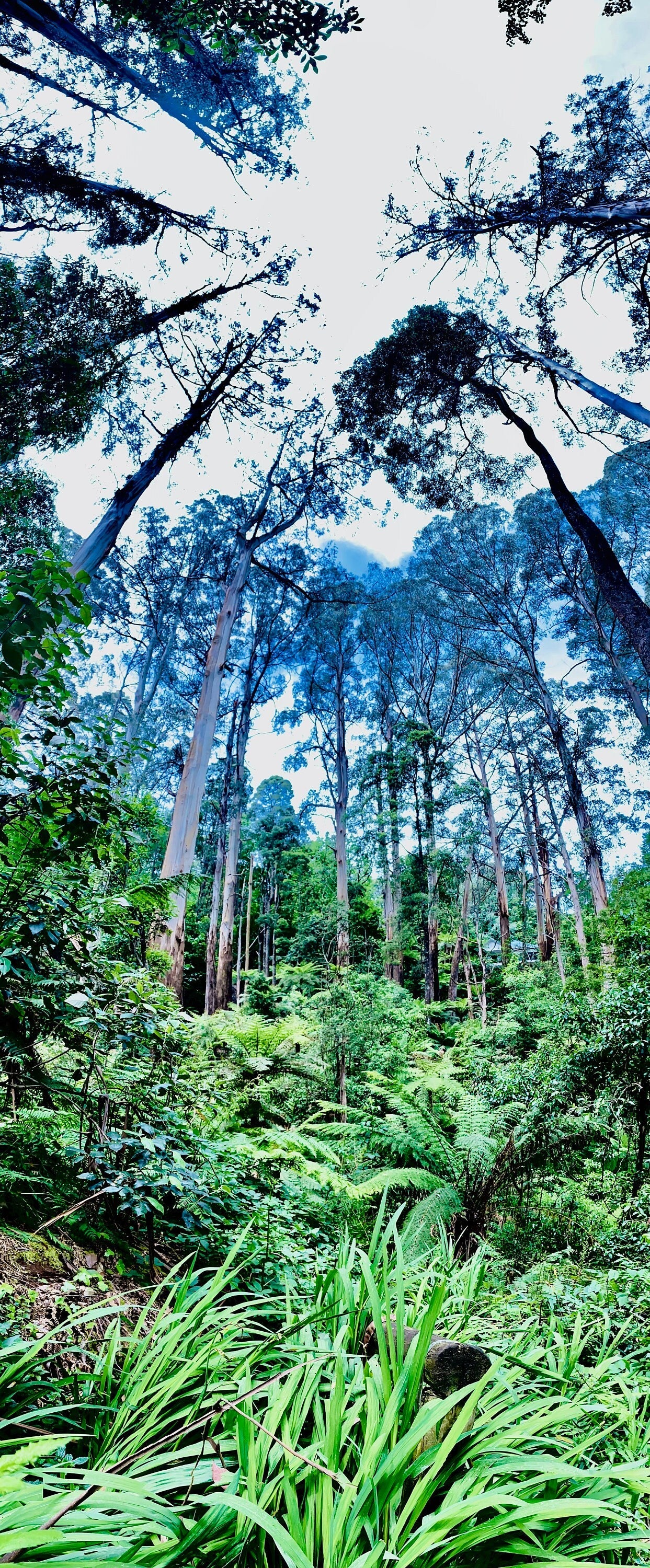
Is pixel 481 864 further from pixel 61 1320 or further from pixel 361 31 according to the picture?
pixel 61 1320

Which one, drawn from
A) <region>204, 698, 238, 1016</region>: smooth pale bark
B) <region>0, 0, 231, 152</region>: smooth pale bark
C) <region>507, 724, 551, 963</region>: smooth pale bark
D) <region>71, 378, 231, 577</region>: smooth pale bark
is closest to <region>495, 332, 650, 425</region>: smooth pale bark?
<region>0, 0, 231, 152</region>: smooth pale bark

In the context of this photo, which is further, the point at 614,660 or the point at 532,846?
the point at 532,846

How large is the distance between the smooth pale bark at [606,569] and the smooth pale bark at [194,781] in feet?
14.0

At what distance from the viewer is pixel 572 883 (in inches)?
509

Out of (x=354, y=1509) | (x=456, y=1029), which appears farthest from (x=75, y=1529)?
(x=456, y=1029)

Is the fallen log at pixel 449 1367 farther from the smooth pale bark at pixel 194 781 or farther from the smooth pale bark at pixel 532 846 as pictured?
the smooth pale bark at pixel 532 846

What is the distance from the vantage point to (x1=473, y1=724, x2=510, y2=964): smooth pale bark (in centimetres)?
1432

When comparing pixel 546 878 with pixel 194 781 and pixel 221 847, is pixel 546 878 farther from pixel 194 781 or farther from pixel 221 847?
pixel 194 781

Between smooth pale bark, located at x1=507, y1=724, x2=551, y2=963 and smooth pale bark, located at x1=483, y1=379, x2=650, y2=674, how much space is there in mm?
10640

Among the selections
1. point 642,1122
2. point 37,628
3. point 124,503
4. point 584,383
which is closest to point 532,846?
point 584,383

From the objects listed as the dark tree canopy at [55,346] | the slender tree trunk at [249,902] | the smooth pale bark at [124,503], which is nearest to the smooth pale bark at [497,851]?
the slender tree trunk at [249,902]

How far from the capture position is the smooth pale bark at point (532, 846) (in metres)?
14.8

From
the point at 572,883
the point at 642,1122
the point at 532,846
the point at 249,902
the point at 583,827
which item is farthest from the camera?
the point at 532,846

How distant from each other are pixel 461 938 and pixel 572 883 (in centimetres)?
340
